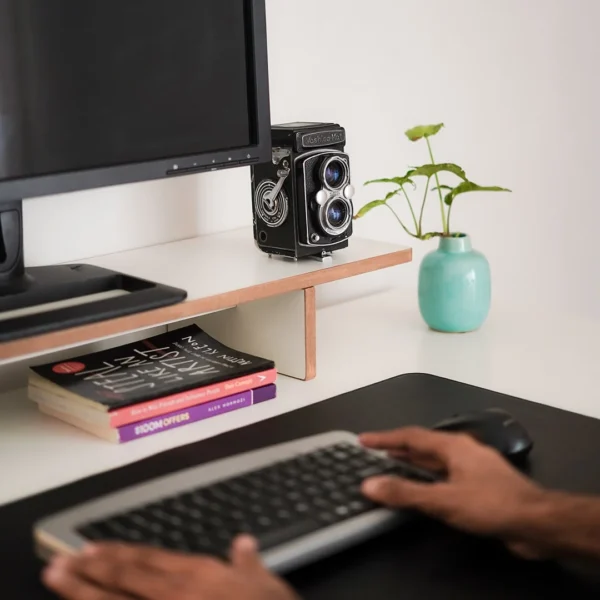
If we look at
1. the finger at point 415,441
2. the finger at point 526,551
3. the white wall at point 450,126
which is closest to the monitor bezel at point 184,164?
the white wall at point 450,126

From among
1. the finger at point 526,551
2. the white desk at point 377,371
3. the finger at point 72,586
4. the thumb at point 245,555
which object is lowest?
the finger at point 526,551

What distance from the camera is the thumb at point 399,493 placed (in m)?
0.88

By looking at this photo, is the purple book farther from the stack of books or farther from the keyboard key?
the keyboard key

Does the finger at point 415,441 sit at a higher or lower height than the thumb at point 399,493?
higher

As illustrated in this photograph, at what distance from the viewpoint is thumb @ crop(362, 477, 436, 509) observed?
876 millimetres

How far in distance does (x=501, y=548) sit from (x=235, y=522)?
0.24 m

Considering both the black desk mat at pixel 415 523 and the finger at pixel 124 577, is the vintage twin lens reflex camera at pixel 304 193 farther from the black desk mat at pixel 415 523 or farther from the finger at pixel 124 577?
the finger at pixel 124 577

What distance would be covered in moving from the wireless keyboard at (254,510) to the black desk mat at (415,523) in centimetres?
3

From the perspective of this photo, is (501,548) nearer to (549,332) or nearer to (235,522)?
(235,522)

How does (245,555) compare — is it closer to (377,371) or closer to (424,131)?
(377,371)

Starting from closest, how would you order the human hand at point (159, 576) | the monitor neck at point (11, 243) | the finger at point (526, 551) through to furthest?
1. the human hand at point (159, 576)
2. the finger at point (526, 551)
3. the monitor neck at point (11, 243)

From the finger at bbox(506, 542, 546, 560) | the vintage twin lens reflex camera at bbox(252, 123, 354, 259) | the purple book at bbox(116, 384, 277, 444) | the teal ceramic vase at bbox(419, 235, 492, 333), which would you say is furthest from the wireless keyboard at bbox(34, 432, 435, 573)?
the teal ceramic vase at bbox(419, 235, 492, 333)

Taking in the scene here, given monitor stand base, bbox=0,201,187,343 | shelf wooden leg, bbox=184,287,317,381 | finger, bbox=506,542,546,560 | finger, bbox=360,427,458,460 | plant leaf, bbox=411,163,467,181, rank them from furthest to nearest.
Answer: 1. plant leaf, bbox=411,163,467,181
2. shelf wooden leg, bbox=184,287,317,381
3. monitor stand base, bbox=0,201,187,343
4. finger, bbox=360,427,458,460
5. finger, bbox=506,542,546,560

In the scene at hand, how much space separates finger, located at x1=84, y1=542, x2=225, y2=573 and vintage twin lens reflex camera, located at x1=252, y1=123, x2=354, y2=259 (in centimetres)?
68
